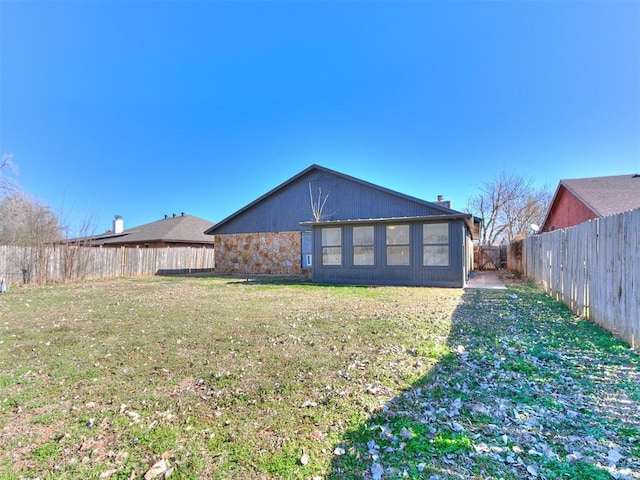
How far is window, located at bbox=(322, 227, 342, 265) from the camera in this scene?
41.2 ft

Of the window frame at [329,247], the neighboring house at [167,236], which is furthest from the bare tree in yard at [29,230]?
the window frame at [329,247]

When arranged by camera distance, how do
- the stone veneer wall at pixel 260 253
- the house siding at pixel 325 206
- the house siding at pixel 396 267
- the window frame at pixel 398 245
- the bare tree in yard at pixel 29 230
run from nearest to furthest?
1. the house siding at pixel 396 267
2. the window frame at pixel 398 245
3. the bare tree in yard at pixel 29 230
4. the house siding at pixel 325 206
5. the stone veneer wall at pixel 260 253

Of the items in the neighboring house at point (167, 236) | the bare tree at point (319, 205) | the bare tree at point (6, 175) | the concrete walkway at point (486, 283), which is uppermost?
the bare tree at point (6, 175)

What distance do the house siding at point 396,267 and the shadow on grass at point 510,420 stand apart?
260 inches

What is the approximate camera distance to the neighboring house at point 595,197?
34.0 ft

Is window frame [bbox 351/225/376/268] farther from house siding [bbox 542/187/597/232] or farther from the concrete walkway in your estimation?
house siding [bbox 542/187/597/232]

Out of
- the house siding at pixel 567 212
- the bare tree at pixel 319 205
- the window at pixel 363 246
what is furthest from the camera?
the bare tree at pixel 319 205

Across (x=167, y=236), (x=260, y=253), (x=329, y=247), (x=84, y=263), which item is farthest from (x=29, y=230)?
(x=329, y=247)

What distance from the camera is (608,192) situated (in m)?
11.7

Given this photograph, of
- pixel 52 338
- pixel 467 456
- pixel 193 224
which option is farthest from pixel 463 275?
pixel 193 224

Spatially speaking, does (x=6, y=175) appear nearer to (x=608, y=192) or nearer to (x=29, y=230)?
(x=29, y=230)

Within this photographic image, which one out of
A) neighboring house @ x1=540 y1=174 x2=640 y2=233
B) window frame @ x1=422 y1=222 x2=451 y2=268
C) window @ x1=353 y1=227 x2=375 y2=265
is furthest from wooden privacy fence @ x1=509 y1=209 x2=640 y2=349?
window @ x1=353 y1=227 x2=375 y2=265

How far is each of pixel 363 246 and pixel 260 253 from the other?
6.94 meters

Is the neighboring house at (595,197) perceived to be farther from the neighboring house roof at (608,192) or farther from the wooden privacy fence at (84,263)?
the wooden privacy fence at (84,263)
